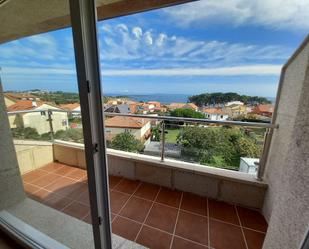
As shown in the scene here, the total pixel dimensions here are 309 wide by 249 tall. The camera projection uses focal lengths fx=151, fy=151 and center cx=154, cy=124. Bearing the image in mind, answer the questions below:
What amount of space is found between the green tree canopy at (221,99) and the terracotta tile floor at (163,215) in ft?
4.21

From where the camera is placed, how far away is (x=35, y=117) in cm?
176

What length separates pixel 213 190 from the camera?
2.00m

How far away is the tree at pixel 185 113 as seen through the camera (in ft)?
6.43

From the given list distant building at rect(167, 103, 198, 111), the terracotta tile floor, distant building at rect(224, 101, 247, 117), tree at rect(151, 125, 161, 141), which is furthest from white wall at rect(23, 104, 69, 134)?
distant building at rect(224, 101, 247, 117)

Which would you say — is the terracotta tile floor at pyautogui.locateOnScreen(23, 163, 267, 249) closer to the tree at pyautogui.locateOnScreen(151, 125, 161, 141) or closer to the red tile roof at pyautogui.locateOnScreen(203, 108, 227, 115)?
the tree at pyautogui.locateOnScreen(151, 125, 161, 141)

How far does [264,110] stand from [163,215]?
1.65 m

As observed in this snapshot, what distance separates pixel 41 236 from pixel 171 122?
1.81 meters

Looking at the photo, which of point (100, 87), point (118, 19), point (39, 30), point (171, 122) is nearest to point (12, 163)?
point (39, 30)

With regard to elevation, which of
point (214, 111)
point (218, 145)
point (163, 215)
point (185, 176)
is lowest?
point (163, 215)

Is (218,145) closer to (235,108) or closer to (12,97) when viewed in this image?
(235,108)

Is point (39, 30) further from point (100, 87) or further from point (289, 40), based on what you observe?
point (289, 40)

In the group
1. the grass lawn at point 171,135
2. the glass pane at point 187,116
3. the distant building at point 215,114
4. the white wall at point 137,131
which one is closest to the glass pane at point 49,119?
the glass pane at point 187,116

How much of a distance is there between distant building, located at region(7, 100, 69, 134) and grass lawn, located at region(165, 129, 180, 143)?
1.32 metres

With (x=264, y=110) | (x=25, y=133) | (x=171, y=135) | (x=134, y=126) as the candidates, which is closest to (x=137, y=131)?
(x=134, y=126)
